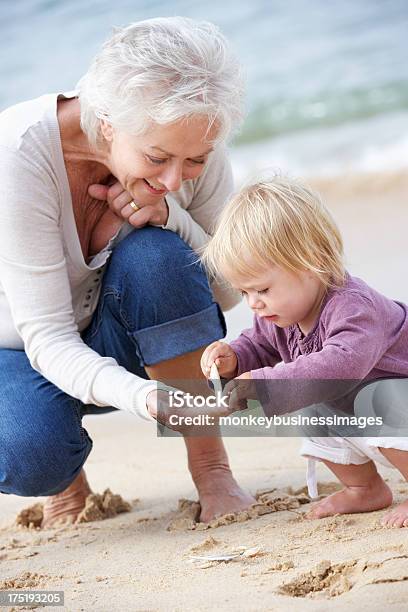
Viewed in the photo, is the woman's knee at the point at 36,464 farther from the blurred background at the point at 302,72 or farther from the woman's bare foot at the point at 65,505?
the blurred background at the point at 302,72

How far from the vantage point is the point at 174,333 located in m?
2.49

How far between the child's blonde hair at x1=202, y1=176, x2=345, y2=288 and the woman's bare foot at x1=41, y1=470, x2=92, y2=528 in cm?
92

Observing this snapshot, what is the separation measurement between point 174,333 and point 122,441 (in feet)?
3.45

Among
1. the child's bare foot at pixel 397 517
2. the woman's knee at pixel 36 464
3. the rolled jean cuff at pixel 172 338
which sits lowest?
the child's bare foot at pixel 397 517

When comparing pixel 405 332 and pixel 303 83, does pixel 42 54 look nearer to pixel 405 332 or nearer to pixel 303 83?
pixel 303 83

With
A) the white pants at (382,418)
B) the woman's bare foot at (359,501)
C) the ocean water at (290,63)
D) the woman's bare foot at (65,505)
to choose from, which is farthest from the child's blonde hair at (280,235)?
the ocean water at (290,63)

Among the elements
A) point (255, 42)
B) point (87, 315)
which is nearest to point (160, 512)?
point (87, 315)

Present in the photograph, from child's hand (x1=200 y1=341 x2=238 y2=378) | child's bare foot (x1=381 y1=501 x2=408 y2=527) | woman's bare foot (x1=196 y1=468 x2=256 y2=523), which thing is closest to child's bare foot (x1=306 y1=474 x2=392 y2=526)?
child's bare foot (x1=381 y1=501 x2=408 y2=527)

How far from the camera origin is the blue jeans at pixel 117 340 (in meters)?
2.43

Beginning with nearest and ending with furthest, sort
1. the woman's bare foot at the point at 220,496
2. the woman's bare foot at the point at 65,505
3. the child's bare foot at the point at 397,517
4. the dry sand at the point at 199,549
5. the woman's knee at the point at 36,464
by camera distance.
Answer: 1. the dry sand at the point at 199,549
2. the child's bare foot at the point at 397,517
3. the woman's knee at the point at 36,464
4. the woman's bare foot at the point at 220,496
5. the woman's bare foot at the point at 65,505

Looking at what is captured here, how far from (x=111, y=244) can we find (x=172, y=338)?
297 mm

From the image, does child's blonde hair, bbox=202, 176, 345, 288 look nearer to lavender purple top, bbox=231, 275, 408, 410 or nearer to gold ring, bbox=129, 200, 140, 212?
lavender purple top, bbox=231, 275, 408, 410

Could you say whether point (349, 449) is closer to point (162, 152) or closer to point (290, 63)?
point (162, 152)

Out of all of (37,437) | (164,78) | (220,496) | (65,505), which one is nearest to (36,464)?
(37,437)
